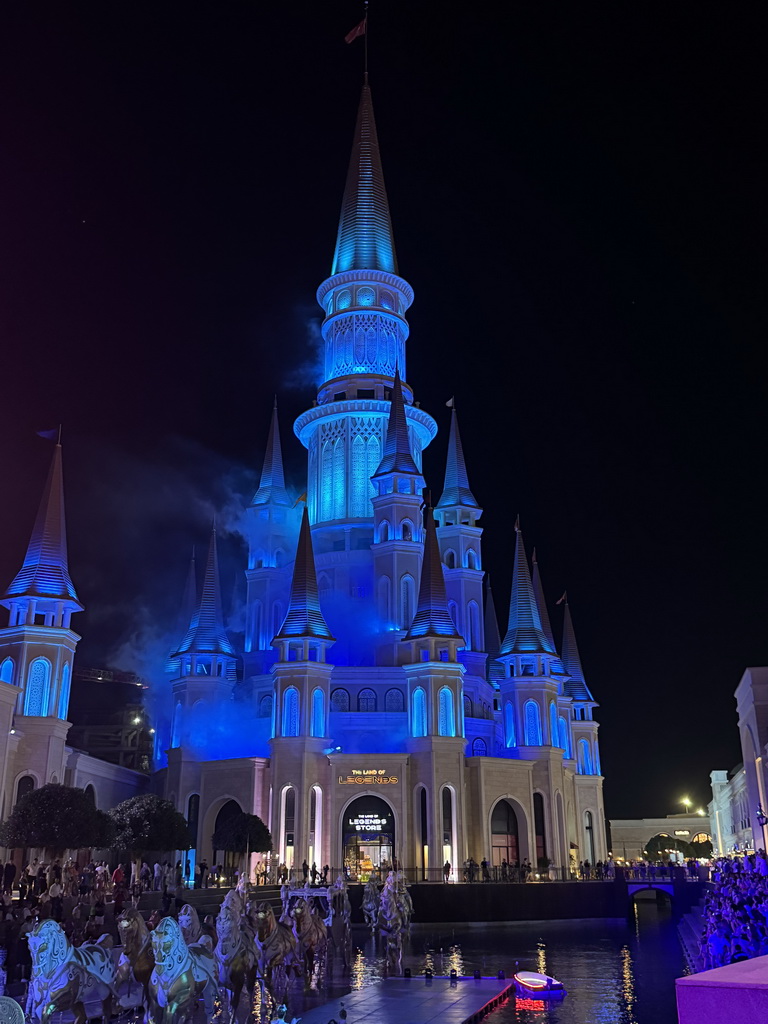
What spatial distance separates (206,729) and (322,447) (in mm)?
25209

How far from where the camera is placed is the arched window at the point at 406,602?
232ft

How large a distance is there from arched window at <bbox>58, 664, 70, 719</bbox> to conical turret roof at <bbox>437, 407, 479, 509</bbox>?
35003mm

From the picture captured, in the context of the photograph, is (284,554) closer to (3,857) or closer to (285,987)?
(3,857)

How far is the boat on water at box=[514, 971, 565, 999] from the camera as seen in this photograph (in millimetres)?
26453

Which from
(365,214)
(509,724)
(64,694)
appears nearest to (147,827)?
(64,694)

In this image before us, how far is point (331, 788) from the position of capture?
6119 centimetres

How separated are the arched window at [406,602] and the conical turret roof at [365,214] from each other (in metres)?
28.4

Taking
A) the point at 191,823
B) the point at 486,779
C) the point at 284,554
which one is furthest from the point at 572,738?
the point at 191,823

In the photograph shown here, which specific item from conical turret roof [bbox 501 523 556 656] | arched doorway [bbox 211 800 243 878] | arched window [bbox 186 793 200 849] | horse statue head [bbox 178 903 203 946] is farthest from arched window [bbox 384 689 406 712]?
horse statue head [bbox 178 903 203 946]

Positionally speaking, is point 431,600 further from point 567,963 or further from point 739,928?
point 739,928

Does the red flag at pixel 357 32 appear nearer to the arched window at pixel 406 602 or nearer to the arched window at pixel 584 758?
the arched window at pixel 406 602

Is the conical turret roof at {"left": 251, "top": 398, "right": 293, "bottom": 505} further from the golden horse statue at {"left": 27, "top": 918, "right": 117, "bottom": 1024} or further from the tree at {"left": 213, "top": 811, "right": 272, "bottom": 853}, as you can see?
the golden horse statue at {"left": 27, "top": 918, "right": 117, "bottom": 1024}

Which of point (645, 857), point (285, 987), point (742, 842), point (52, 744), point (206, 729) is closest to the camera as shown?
point (285, 987)

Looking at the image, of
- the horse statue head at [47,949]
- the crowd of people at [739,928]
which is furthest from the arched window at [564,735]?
the horse statue head at [47,949]
